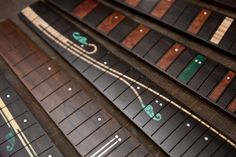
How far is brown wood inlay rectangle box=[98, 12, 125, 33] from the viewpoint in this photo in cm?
698

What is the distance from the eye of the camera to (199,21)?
6.70m

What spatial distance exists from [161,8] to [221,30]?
4.60 feet

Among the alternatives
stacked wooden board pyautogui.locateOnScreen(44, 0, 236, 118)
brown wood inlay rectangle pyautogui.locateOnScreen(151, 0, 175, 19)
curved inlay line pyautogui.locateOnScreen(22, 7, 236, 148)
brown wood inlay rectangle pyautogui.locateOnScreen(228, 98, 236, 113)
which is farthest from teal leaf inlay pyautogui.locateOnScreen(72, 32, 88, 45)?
brown wood inlay rectangle pyautogui.locateOnScreen(228, 98, 236, 113)

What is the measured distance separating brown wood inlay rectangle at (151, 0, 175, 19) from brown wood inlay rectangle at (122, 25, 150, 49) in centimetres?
41

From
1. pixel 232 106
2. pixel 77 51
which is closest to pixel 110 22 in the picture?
pixel 77 51

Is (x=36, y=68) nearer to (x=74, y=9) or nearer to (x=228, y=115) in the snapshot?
(x=74, y=9)

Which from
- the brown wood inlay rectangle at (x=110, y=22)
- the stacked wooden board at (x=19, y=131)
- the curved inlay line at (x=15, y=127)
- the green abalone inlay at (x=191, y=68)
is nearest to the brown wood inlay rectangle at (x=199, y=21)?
the green abalone inlay at (x=191, y=68)

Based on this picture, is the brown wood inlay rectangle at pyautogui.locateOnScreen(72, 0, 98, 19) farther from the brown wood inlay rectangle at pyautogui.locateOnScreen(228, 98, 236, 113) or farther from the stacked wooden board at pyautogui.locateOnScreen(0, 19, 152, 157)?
the brown wood inlay rectangle at pyautogui.locateOnScreen(228, 98, 236, 113)

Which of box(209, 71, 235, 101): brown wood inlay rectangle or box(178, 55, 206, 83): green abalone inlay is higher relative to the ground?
box(178, 55, 206, 83): green abalone inlay

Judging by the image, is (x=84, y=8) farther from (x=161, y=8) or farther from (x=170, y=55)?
(x=170, y=55)

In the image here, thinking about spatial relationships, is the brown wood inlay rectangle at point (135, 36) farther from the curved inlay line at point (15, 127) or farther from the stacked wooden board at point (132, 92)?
the curved inlay line at point (15, 127)

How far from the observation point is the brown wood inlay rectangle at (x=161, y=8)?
6.99 metres

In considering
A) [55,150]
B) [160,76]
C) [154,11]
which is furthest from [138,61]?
[55,150]

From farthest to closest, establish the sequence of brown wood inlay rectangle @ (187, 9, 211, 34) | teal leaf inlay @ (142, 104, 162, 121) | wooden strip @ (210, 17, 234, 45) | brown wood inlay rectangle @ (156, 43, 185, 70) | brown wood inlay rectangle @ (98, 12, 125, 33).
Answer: brown wood inlay rectangle @ (98, 12, 125, 33) → brown wood inlay rectangle @ (187, 9, 211, 34) → wooden strip @ (210, 17, 234, 45) → brown wood inlay rectangle @ (156, 43, 185, 70) → teal leaf inlay @ (142, 104, 162, 121)
